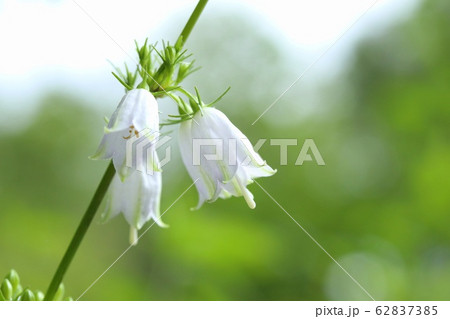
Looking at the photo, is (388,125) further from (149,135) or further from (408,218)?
(149,135)

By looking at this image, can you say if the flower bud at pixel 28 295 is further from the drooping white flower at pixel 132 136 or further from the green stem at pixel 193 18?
the green stem at pixel 193 18

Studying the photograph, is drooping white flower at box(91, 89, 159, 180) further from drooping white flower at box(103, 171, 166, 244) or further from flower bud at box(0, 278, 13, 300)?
flower bud at box(0, 278, 13, 300)

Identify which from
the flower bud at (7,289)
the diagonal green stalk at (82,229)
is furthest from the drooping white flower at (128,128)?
the flower bud at (7,289)

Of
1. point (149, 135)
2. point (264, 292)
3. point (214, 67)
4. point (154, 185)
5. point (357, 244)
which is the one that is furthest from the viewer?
point (214, 67)

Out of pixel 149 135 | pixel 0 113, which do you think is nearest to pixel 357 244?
pixel 149 135

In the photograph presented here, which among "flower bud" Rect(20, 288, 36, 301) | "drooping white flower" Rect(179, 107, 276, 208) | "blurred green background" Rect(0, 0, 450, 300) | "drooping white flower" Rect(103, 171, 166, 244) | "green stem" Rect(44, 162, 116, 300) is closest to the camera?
"green stem" Rect(44, 162, 116, 300)

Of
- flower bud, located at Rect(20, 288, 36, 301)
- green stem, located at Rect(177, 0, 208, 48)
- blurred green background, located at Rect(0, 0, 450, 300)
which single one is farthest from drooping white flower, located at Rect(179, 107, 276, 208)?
blurred green background, located at Rect(0, 0, 450, 300)

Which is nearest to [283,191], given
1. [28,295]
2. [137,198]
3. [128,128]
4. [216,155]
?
[137,198]

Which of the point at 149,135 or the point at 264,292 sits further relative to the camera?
the point at 264,292
